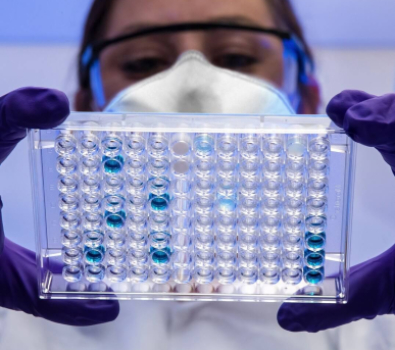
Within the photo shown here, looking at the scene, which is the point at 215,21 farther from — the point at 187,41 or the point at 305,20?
the point at 305,20

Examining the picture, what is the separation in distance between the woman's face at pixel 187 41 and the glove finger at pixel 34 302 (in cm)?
59

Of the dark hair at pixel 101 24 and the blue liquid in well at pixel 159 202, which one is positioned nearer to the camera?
the blue liquid in well at pixel 159 202

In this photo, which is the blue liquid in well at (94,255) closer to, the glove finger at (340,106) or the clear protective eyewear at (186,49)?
the glove finger at (340,106)

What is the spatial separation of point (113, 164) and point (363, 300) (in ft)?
1.76

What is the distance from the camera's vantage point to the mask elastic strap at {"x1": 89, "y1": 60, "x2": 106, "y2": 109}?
1399 millimetres

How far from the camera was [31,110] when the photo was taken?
2.36 ft

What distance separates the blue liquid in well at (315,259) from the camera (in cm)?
79

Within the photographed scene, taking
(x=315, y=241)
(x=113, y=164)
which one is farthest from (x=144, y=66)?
(x=315, y=241)

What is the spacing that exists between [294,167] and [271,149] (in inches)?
1.8

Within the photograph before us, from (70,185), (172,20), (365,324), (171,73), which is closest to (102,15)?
(172,20)

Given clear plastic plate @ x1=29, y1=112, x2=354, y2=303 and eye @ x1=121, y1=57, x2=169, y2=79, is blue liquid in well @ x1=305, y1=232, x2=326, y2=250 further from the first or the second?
eye @ x1=121, y1=57, x2=169, y2=79

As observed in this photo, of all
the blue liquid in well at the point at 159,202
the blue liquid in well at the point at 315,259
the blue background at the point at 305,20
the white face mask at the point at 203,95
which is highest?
the blue background at the point at 305,20

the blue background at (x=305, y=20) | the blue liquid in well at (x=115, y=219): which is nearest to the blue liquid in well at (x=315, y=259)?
the blue liquid in well at (x=115, y=219)

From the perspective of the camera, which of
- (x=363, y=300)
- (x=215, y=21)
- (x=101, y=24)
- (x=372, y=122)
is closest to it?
(x=372, y=122)
